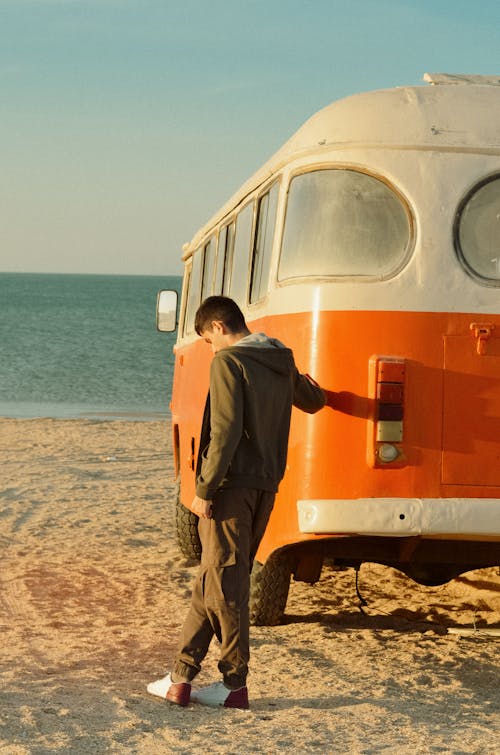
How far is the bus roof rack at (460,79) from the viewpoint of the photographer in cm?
732

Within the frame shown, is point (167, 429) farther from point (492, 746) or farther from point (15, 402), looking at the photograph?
point (492, 746)

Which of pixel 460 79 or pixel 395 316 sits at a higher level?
pixel 460 79

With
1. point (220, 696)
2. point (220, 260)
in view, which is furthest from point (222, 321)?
point (220, 260)

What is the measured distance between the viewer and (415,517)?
258 inches

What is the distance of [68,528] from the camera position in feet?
40.9

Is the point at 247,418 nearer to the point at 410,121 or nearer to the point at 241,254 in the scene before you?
the point at 410,121

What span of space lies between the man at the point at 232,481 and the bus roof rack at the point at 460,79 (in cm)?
212

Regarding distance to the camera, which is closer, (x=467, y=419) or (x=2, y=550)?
(x=467, y=419)

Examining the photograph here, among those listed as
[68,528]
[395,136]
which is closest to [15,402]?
[68,528]

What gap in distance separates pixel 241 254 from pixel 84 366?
153 ft

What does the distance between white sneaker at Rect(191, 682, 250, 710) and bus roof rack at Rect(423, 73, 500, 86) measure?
3.45 meters

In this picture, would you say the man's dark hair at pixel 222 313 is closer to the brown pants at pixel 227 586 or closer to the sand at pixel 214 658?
the brown pants at pixel 227 586

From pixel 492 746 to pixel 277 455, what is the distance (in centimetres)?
155

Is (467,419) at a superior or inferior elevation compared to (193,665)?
superior
